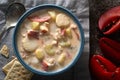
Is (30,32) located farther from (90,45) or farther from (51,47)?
(90,45)

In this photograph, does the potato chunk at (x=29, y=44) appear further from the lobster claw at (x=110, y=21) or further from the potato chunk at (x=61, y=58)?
the lobster claw at (x=110, y=21)

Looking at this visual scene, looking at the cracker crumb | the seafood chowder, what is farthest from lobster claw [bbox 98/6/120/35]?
the cracker crumb

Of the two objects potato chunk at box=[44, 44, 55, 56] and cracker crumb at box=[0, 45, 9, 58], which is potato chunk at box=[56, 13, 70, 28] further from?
cracker crumb at box=[0, 45, 9, 58]

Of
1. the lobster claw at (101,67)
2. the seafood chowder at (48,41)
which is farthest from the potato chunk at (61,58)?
the lobster claw at (101,67)

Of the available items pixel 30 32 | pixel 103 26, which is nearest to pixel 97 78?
pixel 103 26

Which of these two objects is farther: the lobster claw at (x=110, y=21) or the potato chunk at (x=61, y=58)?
the lobster claw at (x=110, y=21)

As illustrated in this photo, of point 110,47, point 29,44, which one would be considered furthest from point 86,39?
point 29,44
